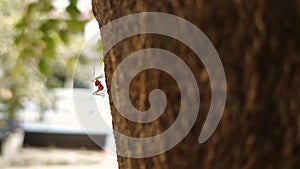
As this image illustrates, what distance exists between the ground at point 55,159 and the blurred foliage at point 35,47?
1.11 ft

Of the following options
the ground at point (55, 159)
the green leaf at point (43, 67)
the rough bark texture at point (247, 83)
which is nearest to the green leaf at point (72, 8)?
the green leaf at point (43, 67)

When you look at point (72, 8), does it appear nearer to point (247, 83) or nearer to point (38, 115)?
point (247, 83)

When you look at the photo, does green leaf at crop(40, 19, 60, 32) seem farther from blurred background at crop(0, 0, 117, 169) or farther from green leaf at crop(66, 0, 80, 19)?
blurred background at crop(0, 0, 117, 169)

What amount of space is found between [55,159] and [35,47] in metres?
2.55

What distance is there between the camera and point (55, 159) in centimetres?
369

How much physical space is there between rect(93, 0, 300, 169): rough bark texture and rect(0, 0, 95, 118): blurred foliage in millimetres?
753

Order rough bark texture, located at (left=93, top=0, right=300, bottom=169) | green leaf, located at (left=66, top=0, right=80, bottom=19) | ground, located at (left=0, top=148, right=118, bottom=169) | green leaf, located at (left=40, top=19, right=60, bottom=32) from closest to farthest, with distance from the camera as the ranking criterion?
1. rough bark texture, located at (left=93, top=0, right=300, bottom=169)
2. green leaf, located at (left=66, top=0, right=80, bottom=19)
3. green leaf, located at (left=40, top=19, right=60, bottom=32)
4. ground, located at (left=0, top=148, right=118, bottom=169)

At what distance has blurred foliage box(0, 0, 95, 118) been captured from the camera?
1.15 meters

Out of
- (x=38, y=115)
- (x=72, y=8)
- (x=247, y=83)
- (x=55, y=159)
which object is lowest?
(x=247, y=83)

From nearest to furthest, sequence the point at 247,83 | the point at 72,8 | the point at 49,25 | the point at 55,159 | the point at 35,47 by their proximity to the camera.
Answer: the point at 247,83, the point at 72,8, the point at 49,25, the point at 35,47, the point at 55,159

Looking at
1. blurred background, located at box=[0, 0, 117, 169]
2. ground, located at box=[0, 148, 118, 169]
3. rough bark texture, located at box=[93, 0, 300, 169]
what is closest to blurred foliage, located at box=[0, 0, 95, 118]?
blurred background, located at box=[0, 0, 117, 169]

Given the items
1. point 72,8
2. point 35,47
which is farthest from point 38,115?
point 72,8

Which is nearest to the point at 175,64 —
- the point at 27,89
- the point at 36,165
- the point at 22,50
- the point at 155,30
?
the point at 155,30

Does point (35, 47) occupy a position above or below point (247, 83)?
above
